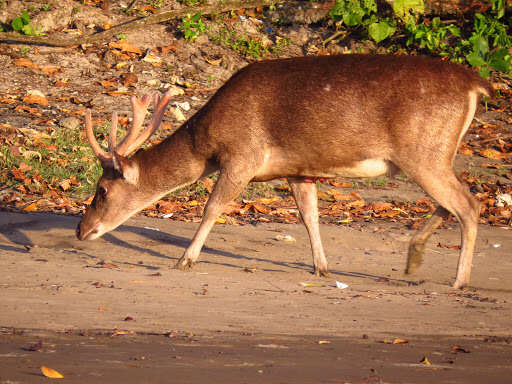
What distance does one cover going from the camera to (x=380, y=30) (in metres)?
14.1

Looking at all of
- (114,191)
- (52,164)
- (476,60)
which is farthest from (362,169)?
(476,60)

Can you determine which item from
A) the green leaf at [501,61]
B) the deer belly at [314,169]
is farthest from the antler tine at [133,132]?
the green leaf at [501,61]

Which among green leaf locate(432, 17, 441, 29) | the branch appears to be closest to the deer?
the branch

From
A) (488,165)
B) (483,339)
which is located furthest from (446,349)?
(488,165)

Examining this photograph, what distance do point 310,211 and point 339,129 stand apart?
38.4 inches

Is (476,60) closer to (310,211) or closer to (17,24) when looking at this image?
(310,211)

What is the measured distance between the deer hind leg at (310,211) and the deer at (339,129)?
18 mm

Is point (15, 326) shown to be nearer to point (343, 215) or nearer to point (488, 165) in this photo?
point (343, 215)

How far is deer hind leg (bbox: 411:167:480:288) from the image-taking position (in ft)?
21.1

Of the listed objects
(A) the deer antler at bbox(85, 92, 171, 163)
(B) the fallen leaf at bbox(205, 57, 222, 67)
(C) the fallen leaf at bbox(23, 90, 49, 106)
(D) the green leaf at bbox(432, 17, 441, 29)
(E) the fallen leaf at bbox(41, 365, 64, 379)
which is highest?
(D) the green leaf at bbox(432, 17, 441, 29)

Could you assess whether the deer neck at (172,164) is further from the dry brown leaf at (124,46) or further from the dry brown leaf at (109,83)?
the dry brown leaf at (124,46)

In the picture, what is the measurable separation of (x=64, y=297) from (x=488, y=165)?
7748 millimetres

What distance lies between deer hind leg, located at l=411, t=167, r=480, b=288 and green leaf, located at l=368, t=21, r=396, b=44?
317 inches

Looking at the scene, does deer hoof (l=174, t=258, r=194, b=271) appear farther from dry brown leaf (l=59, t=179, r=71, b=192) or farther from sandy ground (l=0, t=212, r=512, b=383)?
dry brown leaf (l=59, t=179, r=71, b=192)
